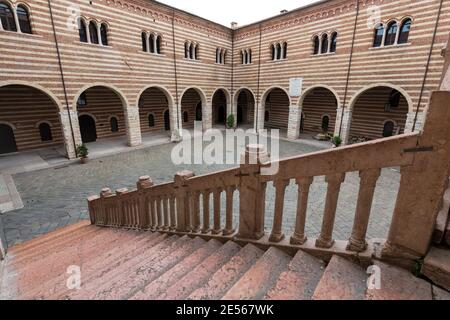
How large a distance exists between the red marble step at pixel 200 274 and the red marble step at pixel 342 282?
46.7 inches

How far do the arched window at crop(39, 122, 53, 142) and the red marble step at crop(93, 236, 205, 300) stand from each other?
1677 centimetres

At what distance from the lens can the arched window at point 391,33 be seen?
12273 millimetres

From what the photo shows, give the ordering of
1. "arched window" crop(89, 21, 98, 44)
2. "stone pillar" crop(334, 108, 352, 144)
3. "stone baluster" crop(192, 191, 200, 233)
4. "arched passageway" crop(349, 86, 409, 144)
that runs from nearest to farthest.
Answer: "stone baluster" crop(192, 191, 200, 233) < "arched window" crop(89, 21, 98, 44) < "stone pillar" crop(334, 108, 352, 144) < "arched passageway" crop(349, 86, 409, 144)

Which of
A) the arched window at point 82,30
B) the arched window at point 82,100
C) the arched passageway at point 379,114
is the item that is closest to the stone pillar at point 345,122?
the arched passageway at point 379,114

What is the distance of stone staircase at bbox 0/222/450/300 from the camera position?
1783 millimetres

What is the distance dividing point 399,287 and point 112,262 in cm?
370

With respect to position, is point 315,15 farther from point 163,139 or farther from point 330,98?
point 163,139

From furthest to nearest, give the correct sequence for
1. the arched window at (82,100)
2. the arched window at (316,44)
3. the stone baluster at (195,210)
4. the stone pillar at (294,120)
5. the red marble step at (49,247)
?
the stone pillar at (294,120)
the arched window at (82,100)
the arched window at (316,44)
the red marble step at (49,247)
the stone baluster at (195,210)

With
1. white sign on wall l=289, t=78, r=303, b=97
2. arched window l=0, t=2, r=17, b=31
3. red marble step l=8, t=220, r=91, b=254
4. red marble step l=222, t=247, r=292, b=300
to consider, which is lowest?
red marble step l=8, t=220, r=91, b=254

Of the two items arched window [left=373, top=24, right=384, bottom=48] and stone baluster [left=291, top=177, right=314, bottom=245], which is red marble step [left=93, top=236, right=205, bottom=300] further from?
arched window [left=373, top=24, right=384, bottom=48]

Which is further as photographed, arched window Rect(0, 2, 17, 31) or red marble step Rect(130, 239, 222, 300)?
arched window Rect(0, 2, 17, 31)

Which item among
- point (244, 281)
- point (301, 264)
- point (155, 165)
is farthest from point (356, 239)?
point (155, 165)

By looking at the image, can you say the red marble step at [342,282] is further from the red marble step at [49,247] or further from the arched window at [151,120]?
the arched window at [151,120]

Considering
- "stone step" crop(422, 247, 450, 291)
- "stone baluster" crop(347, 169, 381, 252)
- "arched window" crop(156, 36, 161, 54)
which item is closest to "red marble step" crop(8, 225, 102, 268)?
"stone baluster" crop(347, 169, 381, 252)
